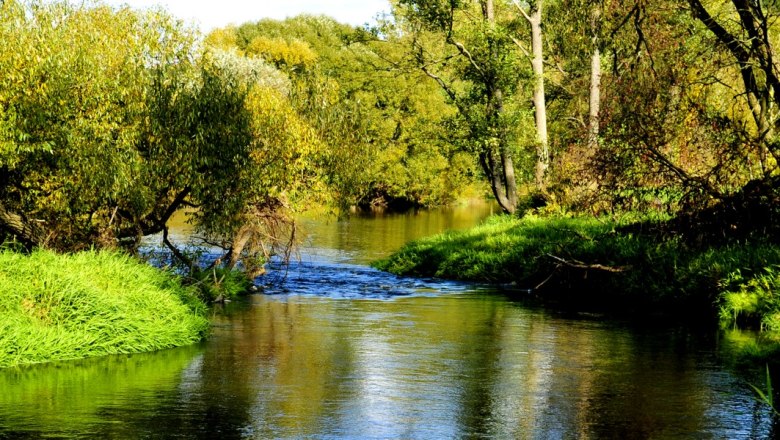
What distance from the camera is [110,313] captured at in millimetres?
18484

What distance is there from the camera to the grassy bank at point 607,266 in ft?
75.7

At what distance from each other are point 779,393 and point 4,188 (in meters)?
17.8

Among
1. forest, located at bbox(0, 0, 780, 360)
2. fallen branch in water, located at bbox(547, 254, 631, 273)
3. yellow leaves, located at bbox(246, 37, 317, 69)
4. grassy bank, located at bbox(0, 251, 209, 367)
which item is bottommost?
grassy bank, located at bbox(0, 251, 209, 367)

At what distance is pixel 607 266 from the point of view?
28.1 meters

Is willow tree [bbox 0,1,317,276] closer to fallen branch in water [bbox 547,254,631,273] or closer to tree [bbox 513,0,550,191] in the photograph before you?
fallen branch in water [bbox 547,254,631,273]

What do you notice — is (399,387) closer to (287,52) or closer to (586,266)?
(586,266)

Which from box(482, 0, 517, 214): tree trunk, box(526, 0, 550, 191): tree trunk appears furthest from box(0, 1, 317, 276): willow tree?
box(526, 0, 550, 191): tree trunk

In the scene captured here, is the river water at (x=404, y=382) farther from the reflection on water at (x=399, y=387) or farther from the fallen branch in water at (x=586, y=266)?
the fallen branch in water at (x=586, y=266)

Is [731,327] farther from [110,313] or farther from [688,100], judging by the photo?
[110,313]

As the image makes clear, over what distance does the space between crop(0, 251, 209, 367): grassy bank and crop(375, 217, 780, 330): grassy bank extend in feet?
42.6

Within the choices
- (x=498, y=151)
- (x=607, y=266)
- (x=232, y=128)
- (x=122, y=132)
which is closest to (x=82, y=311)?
(x=122, y=132)

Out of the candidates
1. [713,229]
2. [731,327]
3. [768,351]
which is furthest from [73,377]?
[713,229]

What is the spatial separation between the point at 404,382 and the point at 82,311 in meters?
6.73

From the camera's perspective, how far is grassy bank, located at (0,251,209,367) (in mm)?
17016
